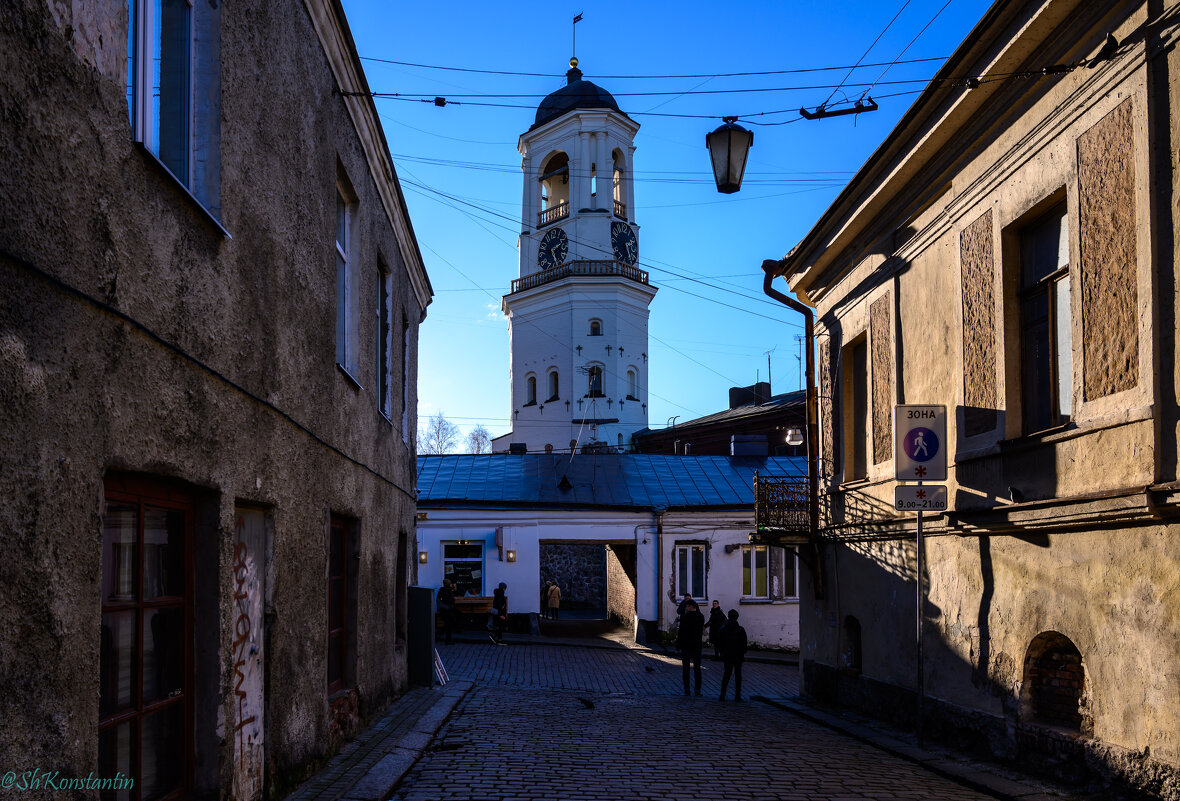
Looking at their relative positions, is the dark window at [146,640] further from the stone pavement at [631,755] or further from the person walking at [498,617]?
the person walking at [498,617]

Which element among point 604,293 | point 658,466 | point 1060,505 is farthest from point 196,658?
point 604,293

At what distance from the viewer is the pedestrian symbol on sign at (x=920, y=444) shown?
10648mm

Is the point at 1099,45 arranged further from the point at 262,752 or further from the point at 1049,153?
the point at 262,752

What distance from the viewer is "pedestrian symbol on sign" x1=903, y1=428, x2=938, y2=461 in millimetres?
10648

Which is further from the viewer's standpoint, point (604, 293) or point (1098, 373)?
point (604, 293)

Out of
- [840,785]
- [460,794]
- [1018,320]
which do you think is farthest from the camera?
[1018,320]

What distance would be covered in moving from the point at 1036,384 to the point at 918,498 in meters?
1.67

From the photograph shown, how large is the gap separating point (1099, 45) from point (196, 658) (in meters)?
7.83

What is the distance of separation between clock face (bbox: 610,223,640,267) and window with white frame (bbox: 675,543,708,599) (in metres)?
25.9

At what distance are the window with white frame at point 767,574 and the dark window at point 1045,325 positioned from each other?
63.2 feet

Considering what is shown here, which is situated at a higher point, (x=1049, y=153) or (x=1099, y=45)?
(x=1099, y=45)

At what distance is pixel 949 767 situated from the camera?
31.5ft

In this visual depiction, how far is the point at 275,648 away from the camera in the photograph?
24.4 feet

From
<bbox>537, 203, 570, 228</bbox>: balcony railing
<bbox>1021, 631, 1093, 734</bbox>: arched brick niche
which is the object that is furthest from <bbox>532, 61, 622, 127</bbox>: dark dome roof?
<bbox>1021, 631, 1093, 734</bbox>: arched brick niche
